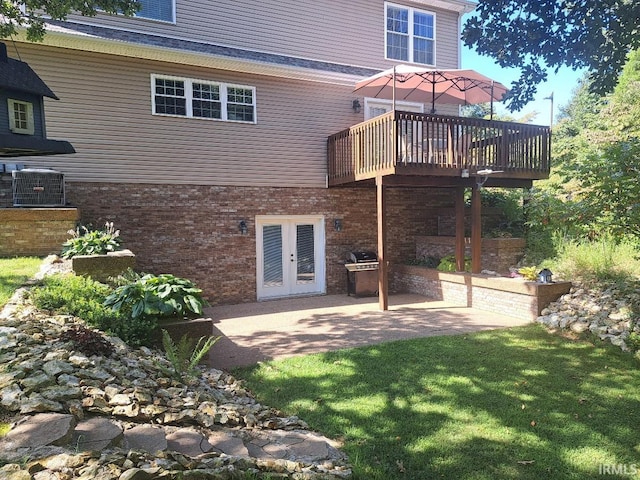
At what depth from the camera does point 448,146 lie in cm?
906

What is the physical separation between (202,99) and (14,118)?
7290mm

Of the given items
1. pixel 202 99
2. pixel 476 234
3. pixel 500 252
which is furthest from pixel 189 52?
pixel 500 252

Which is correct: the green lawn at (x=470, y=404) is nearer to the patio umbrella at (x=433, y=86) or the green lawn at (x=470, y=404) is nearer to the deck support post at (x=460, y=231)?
the deck support post at (x=460, y=231)

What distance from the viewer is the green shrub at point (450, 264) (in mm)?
10422

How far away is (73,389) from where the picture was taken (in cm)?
288

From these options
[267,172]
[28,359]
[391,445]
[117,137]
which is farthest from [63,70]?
[391,445]

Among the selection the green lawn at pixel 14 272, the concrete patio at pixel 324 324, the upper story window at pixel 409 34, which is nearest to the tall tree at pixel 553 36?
the concrete patio at pixel 324 324

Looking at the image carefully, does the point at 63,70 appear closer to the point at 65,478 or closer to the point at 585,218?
the point at 65,478

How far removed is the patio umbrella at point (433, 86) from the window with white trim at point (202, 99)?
2885 mm

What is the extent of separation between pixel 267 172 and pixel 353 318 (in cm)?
A: 450

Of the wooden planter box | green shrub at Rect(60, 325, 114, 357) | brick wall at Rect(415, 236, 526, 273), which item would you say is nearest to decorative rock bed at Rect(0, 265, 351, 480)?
green shrub at Rect(60, 325, 114, 357)

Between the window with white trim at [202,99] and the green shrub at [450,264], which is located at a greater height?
the window with white trim at [202,99]

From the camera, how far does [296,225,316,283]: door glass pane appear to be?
36.8 feet

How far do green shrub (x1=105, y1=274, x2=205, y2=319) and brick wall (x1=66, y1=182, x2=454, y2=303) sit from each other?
12.9ft
